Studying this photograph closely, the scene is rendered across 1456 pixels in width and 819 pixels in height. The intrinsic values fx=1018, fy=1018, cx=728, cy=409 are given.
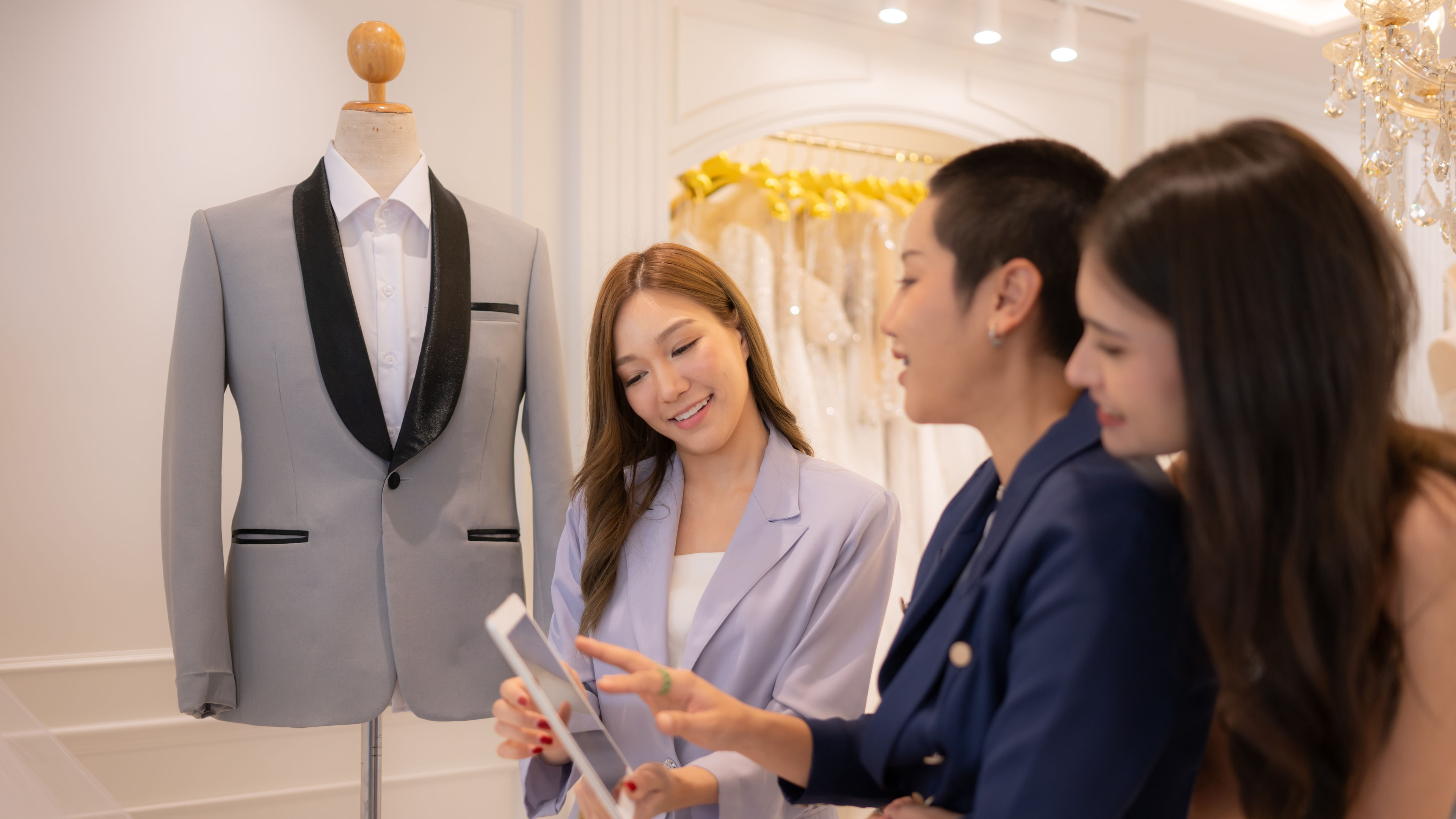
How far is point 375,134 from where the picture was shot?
200cm

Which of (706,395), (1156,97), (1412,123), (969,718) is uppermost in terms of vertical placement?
(1156,97)

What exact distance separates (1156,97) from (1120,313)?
3.93m

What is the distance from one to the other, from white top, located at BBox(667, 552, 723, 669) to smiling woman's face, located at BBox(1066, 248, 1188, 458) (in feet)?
2.89

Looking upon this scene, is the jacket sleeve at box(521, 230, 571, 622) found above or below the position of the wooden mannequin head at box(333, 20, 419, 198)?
below

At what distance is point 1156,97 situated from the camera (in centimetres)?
430

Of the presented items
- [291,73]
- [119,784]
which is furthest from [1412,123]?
[119,784]

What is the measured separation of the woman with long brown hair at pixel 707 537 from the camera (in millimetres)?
1588

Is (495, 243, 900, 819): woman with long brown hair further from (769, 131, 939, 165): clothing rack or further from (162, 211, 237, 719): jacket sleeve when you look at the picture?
(769, 131, 939, 165): clothing rack

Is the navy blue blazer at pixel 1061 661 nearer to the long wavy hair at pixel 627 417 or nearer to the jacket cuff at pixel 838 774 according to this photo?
the jacket cuff at pixel 838 774

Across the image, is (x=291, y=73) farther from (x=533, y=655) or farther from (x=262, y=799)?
(x=533, y=655)

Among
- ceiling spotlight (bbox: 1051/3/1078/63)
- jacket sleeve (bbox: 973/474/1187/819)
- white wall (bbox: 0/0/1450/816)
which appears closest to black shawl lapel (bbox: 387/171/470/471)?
white wall (bbox: 0/0/1450/816)

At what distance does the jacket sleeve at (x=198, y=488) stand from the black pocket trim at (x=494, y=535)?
439 millimetres

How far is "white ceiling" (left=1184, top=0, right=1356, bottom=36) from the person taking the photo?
13.1 feet

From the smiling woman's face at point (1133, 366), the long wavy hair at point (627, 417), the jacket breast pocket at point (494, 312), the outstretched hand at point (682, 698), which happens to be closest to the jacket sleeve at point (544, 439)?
the jacket breast pocket at point (494, 312)
